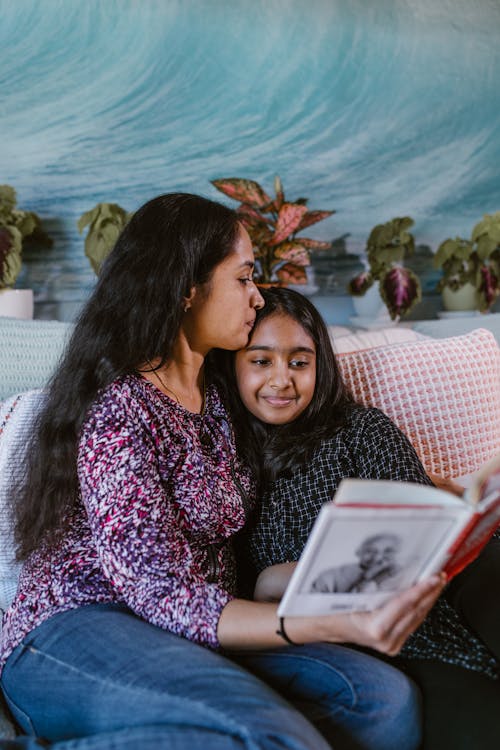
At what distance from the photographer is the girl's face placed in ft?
4.62

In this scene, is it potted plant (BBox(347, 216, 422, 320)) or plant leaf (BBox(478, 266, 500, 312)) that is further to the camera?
plant leaf (BBox(478, 266, 500, 312))

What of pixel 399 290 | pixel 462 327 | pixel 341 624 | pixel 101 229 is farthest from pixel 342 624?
pixel 399 290

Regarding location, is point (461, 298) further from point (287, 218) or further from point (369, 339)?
point (369, 339)

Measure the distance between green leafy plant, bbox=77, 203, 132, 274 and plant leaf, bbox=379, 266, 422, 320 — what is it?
2.78 ft

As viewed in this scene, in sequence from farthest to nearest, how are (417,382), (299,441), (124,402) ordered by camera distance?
(417,382) → (299,441) → (124,402)

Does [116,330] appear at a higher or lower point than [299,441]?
higher

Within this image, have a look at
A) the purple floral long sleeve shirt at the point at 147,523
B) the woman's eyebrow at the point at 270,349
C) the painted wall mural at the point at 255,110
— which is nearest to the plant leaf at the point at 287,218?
the painted wall mural at the point at 255,110

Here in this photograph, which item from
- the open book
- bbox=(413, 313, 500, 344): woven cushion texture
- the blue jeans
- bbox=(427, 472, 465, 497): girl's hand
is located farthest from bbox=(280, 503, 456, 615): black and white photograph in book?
bbox=(413, 313, 500, 344): woven cushion texture

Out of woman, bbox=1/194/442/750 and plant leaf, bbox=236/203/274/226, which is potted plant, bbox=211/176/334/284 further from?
woman, bbox=1/194/442/750

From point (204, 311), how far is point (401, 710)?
26.8 inches

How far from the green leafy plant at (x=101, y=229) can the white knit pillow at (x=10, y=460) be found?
0.83m

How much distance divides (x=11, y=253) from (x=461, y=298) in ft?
4.94

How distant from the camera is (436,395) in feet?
5.51

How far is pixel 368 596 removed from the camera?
0.92m
